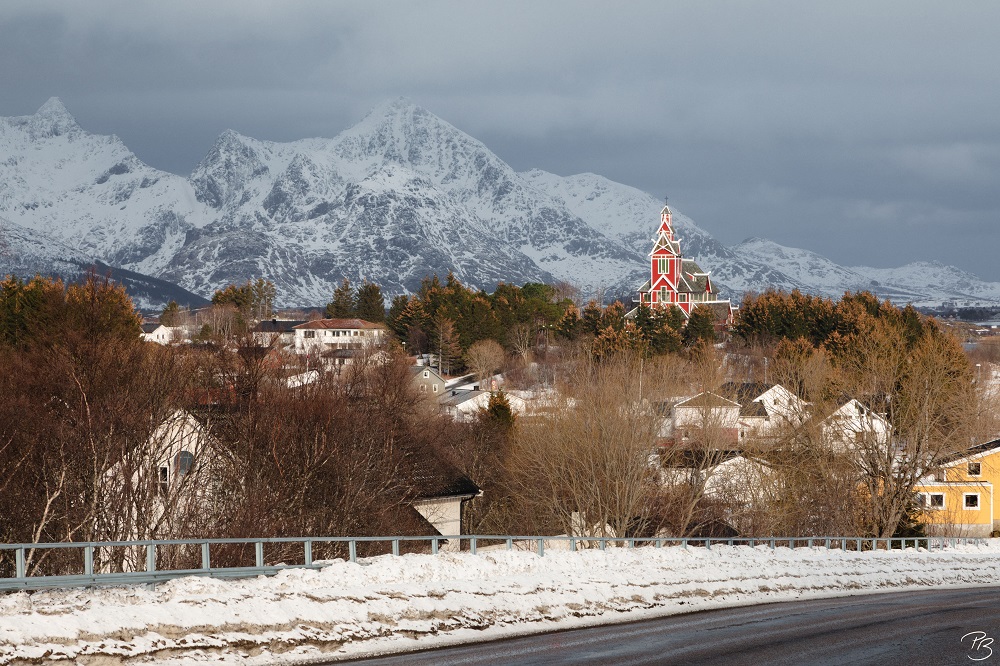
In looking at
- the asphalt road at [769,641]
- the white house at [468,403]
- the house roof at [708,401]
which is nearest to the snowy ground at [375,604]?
the asphalt road at [769,641]

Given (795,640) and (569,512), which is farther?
(569,512)

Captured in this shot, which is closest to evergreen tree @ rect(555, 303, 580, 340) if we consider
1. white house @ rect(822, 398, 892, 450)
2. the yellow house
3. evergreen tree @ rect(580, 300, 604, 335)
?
evergreen tree @ rect(580, 300, 604, 335)

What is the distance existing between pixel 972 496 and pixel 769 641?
215 ft

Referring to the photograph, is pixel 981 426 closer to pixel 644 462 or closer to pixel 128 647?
pixel 644 462

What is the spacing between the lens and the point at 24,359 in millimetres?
61125

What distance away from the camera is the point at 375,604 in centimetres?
2036

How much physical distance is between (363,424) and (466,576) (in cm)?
3105

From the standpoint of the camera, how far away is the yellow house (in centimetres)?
7694

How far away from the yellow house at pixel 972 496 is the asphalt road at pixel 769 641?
173 ft

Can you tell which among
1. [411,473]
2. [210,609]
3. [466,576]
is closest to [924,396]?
[411,473]

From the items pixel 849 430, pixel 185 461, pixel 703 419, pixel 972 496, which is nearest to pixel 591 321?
pixel 972 496

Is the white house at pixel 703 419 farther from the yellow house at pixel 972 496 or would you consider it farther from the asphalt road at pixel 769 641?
the asphalt road at pixel 769 641

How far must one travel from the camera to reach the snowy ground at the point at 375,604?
16625 millimetres

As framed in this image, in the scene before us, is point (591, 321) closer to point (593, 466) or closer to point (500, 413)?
point (500, 413)
